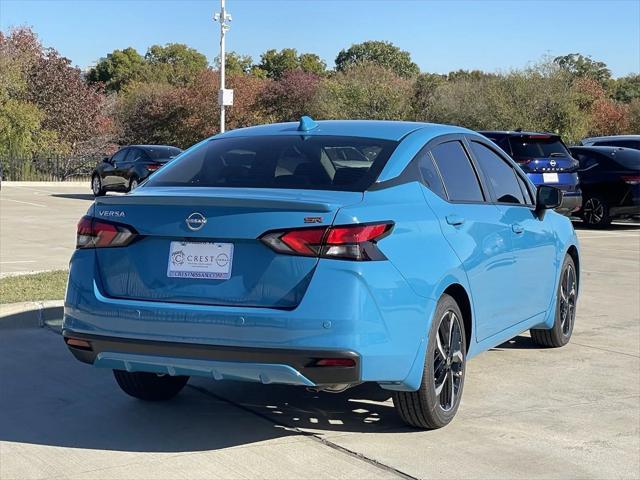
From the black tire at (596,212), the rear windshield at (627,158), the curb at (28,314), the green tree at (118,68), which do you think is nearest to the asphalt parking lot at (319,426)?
the curb at (28,314)

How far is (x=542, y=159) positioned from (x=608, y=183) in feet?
6.95

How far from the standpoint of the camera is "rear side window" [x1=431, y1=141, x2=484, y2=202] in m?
5.46

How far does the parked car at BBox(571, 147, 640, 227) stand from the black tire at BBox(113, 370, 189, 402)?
13806mm

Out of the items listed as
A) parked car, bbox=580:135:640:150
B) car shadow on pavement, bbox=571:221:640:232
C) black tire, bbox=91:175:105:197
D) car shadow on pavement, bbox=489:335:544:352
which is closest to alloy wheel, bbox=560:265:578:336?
car shadow on pavement, bbox=489:335:544:352

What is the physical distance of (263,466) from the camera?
14.5 feet

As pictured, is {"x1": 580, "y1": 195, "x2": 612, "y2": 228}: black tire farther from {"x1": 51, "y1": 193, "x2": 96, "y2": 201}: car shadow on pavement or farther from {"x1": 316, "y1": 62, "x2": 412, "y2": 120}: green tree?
{"x1": 316, "y1": 62, "x2": 412, "y2": 120}: green tree

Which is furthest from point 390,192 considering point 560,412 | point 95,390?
point 95,390

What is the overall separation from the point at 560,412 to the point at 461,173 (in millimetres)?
1559

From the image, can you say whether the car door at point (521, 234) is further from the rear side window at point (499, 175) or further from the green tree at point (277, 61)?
the green tree at point (277, 61)

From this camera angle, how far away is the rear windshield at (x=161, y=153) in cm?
2461

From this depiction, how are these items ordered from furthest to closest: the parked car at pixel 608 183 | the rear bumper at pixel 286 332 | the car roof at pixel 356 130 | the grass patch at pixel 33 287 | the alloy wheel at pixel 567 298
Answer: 1. the parked car at pixel 608 183
2. the grass patch at pixel 33 287
3. the alloy wheel at pixel 567 298
4. the car roof at pixel 356 130
5. the rear bumper at pixel 286 332

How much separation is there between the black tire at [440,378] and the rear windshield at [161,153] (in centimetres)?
1994

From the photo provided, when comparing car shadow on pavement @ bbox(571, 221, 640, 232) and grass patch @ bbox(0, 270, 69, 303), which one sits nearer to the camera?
grass patch @ bbox(0, 270, 69, 303)

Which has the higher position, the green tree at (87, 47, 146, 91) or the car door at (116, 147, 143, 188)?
the green tree at (87, 47, 146, 91)
